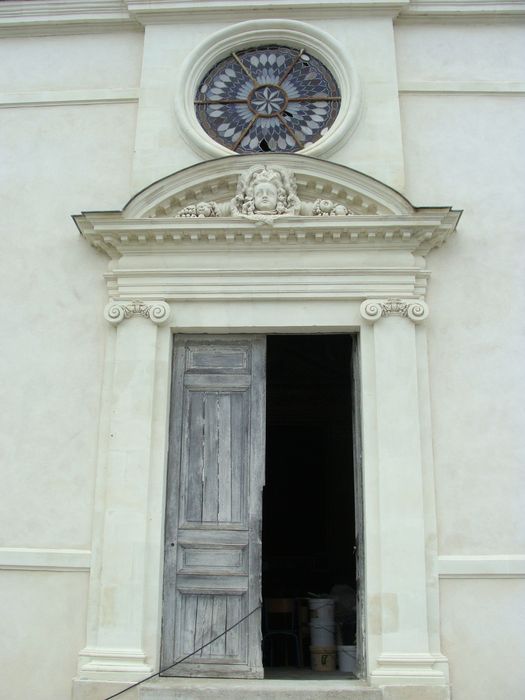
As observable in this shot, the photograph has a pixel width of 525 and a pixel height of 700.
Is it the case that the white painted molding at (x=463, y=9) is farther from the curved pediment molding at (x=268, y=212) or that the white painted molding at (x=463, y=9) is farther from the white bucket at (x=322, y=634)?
the white bucket at (x=322, y=634)

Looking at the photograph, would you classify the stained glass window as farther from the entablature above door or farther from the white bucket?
the white bucket

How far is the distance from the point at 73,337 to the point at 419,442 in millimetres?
3194

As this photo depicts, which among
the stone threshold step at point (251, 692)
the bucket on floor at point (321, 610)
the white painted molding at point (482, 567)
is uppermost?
the white painted molding at point (482, 567)

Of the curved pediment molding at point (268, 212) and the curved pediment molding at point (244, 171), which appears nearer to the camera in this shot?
the curved pediment molding at point (268, 212)

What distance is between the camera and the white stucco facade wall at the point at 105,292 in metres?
6.13

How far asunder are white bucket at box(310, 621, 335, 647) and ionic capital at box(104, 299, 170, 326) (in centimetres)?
326

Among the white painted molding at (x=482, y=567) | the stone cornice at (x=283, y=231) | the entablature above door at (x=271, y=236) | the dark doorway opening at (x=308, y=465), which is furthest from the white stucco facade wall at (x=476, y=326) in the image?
the dark doorway opening at (x=308, y=465)

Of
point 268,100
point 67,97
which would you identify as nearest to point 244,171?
point 268,100

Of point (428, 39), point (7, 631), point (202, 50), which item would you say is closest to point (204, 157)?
point (202, 50)

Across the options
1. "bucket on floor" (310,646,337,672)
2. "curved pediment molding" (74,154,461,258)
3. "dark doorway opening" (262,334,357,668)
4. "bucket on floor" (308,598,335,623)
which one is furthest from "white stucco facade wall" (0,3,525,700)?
"dark doorway opening" (262,334,357,668)

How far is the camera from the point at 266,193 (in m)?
6.73

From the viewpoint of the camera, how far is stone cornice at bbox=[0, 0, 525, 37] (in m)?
7.47

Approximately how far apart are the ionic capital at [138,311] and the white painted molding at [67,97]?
222 cm

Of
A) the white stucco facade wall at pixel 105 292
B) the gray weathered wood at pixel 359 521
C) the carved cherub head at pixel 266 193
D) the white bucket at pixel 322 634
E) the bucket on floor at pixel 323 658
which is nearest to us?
the white stucco facade wall at pixel 105 292
